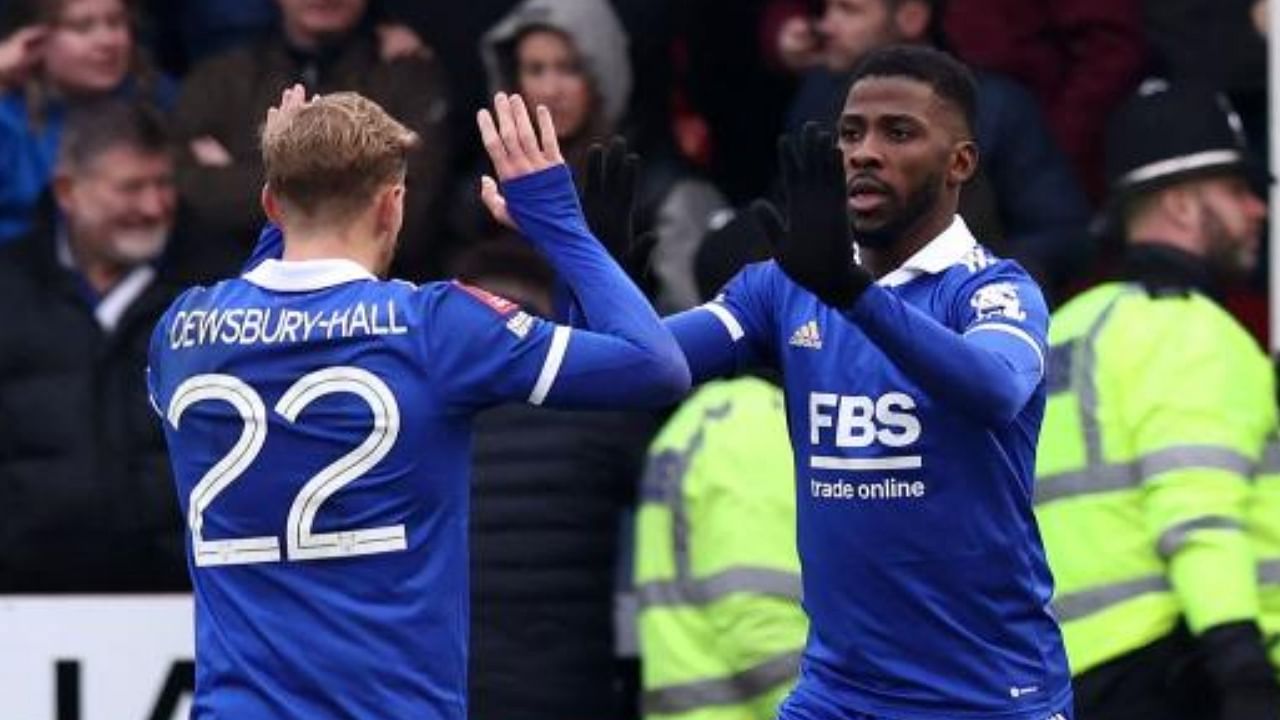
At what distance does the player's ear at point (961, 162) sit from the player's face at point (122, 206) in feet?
10.8

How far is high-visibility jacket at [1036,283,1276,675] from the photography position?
8.00 meters

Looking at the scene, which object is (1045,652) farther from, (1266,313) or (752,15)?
(752,15)

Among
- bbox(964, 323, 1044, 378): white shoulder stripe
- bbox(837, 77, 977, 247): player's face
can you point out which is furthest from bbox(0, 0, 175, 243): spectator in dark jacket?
bbox(964, 323, 1044, 378): white shoulder stripe

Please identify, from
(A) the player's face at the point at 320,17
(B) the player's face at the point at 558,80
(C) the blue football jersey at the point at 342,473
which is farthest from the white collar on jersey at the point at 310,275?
(A) the player's face at the point at 320,17

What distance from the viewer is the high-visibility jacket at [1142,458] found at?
26.2 feet

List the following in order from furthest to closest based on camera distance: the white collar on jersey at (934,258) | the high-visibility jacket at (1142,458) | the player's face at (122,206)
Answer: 1. the player's face at (122,206)
2. the high-visibility jacket at (1142,458)
3. the white collar on jersey at (934,258)

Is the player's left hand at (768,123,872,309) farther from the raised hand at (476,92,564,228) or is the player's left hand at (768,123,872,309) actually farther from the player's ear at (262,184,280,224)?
the player's ear at (262,184,280,224)

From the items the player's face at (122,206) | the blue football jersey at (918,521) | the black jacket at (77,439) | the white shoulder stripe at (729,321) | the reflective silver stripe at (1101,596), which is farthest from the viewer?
the player's face at (122,206)

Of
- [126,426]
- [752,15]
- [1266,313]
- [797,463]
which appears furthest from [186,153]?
[797,463]

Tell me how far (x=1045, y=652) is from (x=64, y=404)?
346 centimetres

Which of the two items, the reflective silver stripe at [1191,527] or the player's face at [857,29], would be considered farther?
the player's face at [857,29]

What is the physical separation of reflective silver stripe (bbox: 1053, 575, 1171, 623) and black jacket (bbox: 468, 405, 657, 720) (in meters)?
1.15

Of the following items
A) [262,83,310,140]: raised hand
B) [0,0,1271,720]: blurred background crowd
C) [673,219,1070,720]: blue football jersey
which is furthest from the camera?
[0,0,1271,720]: blurred background crowd

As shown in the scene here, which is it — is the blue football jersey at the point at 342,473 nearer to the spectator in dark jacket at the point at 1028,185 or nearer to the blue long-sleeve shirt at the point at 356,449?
the blue long-sleeve shirt at the point at 356,449
